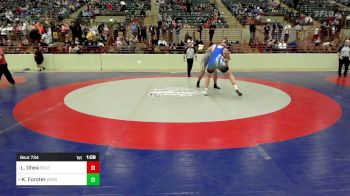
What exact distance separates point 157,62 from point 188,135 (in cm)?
1033

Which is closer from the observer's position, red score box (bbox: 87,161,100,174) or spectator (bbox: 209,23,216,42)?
red score box (bbox: 87,161,100,174)

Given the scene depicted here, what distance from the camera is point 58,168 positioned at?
10.1 ft

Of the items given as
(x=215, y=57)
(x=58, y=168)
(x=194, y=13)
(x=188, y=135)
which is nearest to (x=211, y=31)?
(x=194, y=13)

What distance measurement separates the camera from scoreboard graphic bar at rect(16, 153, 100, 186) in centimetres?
308

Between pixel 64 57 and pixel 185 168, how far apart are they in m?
12.6

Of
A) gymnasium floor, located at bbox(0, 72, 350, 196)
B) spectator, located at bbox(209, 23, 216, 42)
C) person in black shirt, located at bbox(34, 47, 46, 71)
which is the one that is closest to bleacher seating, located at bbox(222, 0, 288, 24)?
spectator, located at bbox(209, 23, 216, 42)

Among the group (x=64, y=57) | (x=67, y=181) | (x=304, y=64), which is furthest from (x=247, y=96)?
(x=64, y=57)

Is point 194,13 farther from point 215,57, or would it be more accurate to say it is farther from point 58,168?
point 58,168

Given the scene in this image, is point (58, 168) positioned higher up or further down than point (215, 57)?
further down

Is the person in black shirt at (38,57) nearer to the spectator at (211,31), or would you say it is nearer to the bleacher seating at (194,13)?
the bleacher seating at (194,13)

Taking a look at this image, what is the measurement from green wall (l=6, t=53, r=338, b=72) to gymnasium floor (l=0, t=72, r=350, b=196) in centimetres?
485

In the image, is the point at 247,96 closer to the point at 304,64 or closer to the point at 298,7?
the point at 304,64

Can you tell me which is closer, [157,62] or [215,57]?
[215,57]

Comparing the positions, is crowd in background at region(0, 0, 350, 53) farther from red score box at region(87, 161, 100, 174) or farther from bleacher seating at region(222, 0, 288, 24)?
red score box at region(87, 161, 100, 174)
